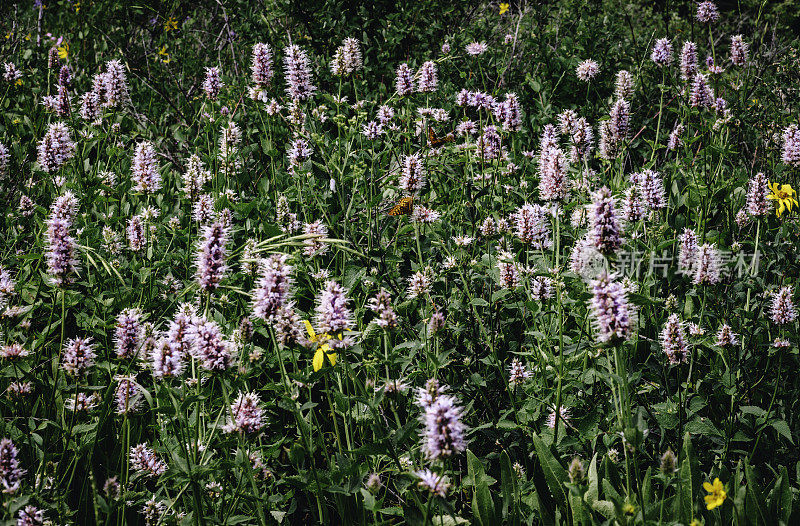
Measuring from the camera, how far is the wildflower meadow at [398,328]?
179cm

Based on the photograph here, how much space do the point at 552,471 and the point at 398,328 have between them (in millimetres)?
716

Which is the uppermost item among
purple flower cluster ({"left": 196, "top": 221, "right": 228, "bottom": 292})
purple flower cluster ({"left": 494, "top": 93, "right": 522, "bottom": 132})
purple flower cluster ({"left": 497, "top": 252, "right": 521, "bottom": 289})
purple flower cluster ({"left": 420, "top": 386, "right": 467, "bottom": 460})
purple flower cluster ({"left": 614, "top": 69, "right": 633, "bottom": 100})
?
purple flower cluster ({"left": 614, "top": 69, "right": 633, "bottom": 100})

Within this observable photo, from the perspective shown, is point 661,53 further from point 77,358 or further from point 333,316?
point 77,358

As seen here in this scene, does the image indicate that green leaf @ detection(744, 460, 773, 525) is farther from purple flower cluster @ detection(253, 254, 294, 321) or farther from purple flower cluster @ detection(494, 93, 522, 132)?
purple flower cluster @ detection(494, 93, 522, 132)

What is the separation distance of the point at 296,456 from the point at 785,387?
71.5 inches

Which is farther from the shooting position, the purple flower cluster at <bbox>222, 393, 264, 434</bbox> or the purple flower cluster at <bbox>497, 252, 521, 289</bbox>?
the purple flower cluster at <bbox>497, 252, 521, 289</bbox>

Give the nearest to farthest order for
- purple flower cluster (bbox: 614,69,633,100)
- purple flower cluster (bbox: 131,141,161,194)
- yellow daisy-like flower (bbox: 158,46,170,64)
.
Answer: purple flower cluster (bbox: 131,141,161,194)
purple flower cluster (bbox: 614,69,633,100)
yellow daisy-like flower (bbox: 158,46,170,64)

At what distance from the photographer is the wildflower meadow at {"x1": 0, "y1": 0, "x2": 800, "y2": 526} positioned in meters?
1.79

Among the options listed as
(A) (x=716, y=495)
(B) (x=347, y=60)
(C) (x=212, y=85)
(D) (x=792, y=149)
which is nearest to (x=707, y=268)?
(A) (x=716, y=495)

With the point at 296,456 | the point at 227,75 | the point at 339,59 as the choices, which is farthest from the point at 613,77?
the point at 296,456

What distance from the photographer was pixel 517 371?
7.75 ft

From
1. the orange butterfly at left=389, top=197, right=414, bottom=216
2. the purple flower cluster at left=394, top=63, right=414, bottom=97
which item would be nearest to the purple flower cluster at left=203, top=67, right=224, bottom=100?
Answer: the purple flower cluster at left=394, top=63, right=414, bottom=97

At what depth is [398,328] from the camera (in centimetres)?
237

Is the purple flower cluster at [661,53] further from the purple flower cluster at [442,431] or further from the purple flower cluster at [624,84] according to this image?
the purple flower cluster at [442,431]
